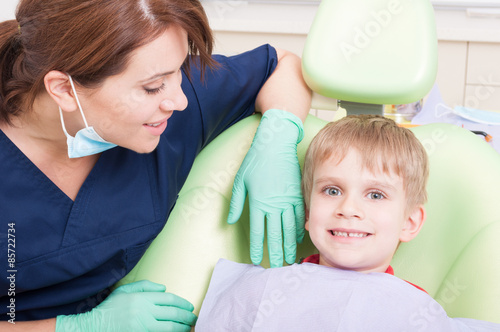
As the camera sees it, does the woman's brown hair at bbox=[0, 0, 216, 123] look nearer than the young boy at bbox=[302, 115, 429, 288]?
Yes

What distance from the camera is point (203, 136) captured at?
1.35 m

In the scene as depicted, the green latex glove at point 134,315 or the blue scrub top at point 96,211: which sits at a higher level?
the blue scrub top at point 96,211

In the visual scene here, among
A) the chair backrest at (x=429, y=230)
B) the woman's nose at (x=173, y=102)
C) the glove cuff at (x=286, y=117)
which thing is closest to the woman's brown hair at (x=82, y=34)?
the woman's nose at (x=173, y=102)

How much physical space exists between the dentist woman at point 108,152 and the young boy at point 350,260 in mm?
100

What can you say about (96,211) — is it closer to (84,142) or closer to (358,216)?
(84,142)

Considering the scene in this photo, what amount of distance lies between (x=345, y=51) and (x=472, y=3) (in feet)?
5.95

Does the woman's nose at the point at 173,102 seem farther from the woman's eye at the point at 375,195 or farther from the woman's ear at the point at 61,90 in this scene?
the woman's eye at the point at 375,195

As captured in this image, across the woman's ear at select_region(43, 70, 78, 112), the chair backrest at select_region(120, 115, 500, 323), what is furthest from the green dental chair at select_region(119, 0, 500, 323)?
the woman's ear at select_region(43, 70, 78, 112)

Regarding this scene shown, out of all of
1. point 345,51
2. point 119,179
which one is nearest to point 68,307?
Result: point 119,179

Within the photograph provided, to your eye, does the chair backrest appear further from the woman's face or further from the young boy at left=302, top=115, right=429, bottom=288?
the woman's face

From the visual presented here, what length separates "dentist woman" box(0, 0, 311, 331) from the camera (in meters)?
0.96

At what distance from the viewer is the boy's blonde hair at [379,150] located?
111 cm

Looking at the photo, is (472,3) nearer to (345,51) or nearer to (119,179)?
(345,51)

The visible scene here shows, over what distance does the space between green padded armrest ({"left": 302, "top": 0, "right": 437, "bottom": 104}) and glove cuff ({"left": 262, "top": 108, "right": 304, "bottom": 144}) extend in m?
0.09
